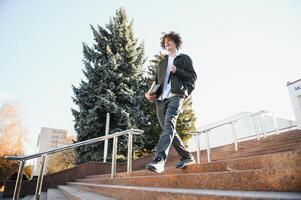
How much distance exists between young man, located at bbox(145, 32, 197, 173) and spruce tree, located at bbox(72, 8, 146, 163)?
257 inches

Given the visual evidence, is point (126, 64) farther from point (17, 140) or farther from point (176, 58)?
point (17, 140)

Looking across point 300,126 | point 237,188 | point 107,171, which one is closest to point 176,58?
point 237,188

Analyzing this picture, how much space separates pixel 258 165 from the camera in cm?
163

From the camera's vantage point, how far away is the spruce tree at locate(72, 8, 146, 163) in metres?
8.89

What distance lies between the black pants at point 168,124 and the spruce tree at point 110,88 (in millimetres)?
6576

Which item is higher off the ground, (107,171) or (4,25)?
(4,25)

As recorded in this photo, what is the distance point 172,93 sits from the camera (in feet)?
→ 7.97

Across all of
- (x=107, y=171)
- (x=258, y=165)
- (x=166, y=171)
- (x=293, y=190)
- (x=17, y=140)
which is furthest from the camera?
(x=17, y=140)

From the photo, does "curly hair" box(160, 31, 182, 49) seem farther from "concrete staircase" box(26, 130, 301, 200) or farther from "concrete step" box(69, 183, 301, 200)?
"concrete step" box(69, 183, 301, 200)

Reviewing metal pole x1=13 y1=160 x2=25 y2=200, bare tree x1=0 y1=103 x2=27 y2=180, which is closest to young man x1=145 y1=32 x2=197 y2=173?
metal pole x1=13 y1=160 x2=25 y2=200

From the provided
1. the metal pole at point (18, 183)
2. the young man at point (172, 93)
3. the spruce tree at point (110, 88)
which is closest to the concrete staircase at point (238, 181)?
the young man at point (172, 93)

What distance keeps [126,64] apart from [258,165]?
968 cm

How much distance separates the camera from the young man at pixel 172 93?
2229 millimetres

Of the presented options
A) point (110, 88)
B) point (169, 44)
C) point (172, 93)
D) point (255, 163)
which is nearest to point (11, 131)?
point (110, 88)
